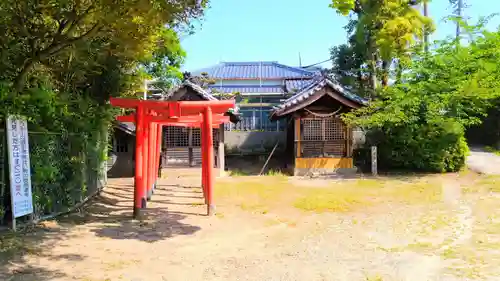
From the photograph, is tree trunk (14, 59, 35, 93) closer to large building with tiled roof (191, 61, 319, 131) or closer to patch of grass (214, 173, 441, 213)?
patch of grass (214, 173, 441, 213)

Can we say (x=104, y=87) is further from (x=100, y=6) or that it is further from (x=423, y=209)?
(x=423, y=209)

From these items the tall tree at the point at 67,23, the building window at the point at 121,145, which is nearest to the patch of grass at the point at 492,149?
the building window at the point at 121,145

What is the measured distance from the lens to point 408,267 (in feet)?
19.1

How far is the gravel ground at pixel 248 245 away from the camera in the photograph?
18.3 feet

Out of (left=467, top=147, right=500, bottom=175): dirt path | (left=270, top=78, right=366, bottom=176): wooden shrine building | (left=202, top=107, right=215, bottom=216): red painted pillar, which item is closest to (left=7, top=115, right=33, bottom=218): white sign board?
(left=202, top=107, right=215, bottom=216): red painted pillar

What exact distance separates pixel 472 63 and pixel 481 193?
6.57 metres

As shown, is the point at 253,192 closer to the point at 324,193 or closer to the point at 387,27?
the point at 324,193

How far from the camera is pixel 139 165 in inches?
377

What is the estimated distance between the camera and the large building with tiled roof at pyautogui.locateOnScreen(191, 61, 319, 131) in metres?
26.2

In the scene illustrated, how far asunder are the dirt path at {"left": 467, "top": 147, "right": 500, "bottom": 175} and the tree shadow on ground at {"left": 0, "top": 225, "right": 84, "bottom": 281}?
16.2 metres

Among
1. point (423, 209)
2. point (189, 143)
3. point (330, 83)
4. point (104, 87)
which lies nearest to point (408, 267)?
point (423, 209)

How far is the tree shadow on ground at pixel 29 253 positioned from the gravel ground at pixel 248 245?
0.05 feet

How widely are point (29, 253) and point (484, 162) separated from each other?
19.4 meters

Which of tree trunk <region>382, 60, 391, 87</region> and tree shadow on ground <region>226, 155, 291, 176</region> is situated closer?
tree trunk <region>382, 60, 391, 87</region>
